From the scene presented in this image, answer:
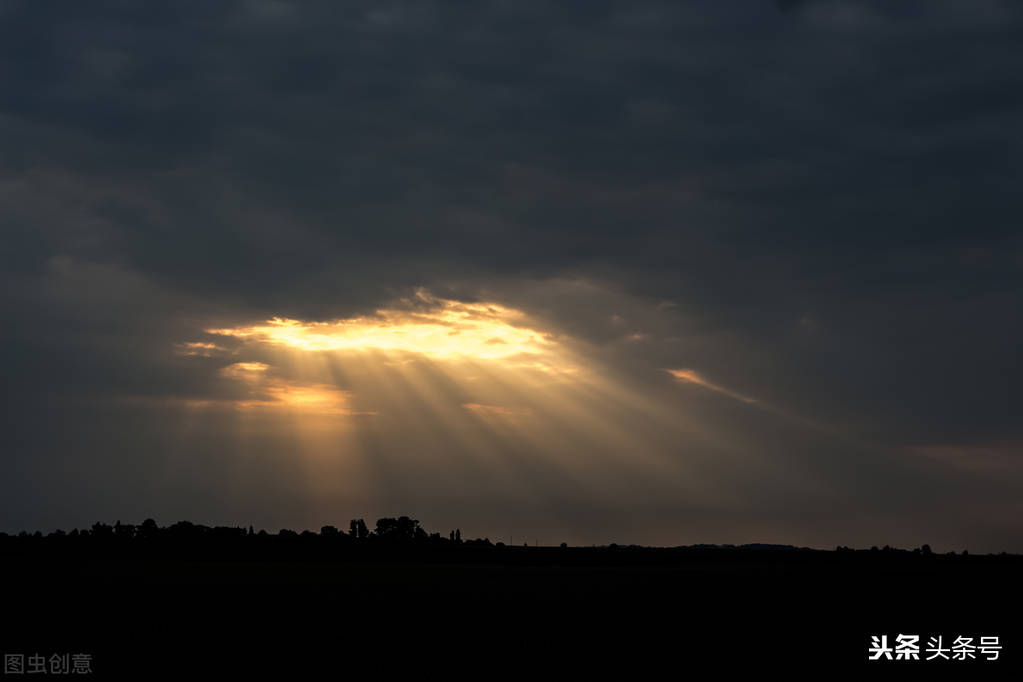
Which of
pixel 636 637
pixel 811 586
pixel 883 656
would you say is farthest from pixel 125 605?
pixel 811 586

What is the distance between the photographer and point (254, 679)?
33.1 metres

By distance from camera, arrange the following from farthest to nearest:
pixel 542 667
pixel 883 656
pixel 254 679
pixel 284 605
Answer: pixel 284 605 < pixel 883 656 < pixel 542 667 < pixel 254 679

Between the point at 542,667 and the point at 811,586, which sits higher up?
the point at 542,667

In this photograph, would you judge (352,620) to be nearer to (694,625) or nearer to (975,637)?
(694,625)

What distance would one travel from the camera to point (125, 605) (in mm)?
59031

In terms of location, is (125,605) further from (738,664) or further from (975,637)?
(975,637)

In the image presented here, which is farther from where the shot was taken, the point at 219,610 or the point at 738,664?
the point at 219,610

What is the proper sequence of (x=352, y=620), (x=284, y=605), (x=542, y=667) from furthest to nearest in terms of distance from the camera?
1. (x=284, y=605)
2. (x=352, y=620)
3. (x=542, y=667)

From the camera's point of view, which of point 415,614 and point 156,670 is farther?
point 415,614

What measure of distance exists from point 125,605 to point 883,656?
45.1m

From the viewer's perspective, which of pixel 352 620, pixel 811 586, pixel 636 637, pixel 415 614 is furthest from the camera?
pixel 811 586

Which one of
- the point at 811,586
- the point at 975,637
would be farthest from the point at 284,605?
the point at 811,586

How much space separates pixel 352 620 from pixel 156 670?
18204 millimetres

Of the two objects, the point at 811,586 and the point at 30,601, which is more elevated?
the point at 30,601
